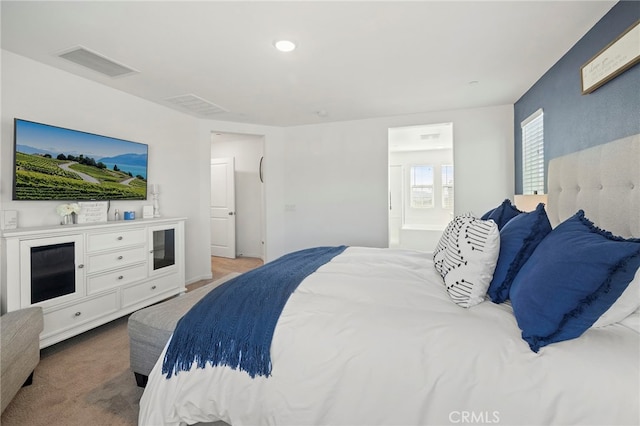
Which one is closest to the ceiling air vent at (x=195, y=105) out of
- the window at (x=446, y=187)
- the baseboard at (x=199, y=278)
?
the baseboard at (x=199, y=278)

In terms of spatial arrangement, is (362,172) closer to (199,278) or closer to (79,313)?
(199,278)

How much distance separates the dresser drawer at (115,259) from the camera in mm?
2508

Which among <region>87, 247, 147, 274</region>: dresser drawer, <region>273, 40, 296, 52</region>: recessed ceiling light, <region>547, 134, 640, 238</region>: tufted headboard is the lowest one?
<region>87, 247, 147, 274</region>: dresser drawer

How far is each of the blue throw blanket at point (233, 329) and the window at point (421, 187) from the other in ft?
17.0

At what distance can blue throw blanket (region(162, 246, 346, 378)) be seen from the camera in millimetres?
1204

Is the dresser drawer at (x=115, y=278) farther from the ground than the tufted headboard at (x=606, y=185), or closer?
closer

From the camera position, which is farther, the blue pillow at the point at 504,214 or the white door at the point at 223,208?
the white door at the point at 223,208

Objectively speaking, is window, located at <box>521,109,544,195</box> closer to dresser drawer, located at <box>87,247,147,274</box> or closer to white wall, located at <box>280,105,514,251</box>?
white wall, located at <box>280,105,514,251</box>

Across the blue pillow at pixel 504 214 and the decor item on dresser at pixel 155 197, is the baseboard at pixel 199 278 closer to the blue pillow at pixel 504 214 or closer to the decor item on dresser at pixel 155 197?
the decor item on dresser at pixel 155 197

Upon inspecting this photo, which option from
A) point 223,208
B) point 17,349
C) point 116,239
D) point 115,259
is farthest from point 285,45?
point 223,208

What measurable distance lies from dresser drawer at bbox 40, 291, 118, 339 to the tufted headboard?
372 centimetres

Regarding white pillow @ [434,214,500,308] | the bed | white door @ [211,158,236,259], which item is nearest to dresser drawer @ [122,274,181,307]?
the bed

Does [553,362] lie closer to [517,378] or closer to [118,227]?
[517,378]

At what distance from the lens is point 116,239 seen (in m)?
2.71
